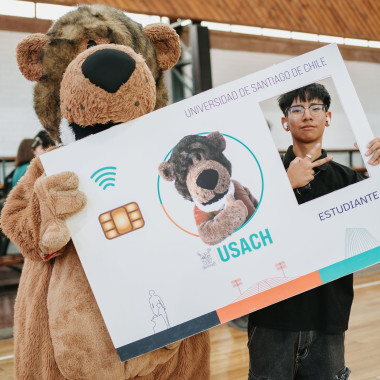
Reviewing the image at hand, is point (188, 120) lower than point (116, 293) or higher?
higher

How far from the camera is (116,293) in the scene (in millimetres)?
942

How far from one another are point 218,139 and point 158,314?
1.14ft

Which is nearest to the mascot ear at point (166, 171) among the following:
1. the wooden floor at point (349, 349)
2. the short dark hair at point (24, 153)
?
the wooden floor at point (349, 349)

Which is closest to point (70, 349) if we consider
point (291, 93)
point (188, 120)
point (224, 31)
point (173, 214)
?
point (173, 214)

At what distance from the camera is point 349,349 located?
8.04 feet

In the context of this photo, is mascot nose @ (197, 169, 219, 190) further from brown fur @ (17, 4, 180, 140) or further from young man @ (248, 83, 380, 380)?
brown fur @ (17, 4, 180, 140)

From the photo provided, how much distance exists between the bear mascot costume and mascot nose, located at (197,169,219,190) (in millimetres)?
172

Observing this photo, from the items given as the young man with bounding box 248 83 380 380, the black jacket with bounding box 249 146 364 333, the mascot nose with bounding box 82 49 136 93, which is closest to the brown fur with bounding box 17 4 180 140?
the mascot nose with bounding box 82 49 136 93

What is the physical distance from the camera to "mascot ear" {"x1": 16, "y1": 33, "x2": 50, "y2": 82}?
1.09 meters

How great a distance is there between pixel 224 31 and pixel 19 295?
19.1 ft

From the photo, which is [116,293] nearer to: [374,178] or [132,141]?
[132,141]

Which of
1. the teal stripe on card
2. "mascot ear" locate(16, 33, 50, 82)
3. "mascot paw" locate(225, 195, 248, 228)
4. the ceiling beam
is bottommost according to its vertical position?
the teal stripe on card

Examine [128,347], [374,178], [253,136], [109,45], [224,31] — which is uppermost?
[224,31]

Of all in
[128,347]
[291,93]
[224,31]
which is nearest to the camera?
[128,347]
